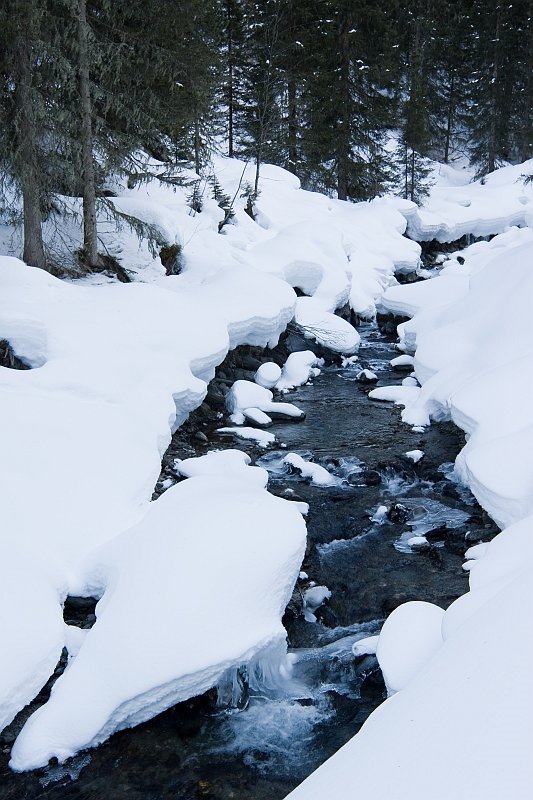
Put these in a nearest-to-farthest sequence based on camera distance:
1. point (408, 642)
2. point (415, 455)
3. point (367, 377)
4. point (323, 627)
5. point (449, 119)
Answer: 1. point (408, 642)
2. point (323, 627)
3. point (415, 455)
4. point (367, 377)
5. point (449, 119)

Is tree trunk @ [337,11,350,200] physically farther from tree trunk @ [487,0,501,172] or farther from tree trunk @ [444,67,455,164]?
tree trunk @ [444,67,455,164]

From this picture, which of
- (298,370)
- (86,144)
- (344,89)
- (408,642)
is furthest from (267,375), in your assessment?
(344,89)

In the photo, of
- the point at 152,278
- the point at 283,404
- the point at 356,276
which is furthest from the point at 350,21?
the point at 283,404

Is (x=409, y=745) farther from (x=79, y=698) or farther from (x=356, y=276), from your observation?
(x=356, y=276)

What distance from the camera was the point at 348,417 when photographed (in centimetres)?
1160

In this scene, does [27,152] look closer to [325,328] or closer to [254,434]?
[254,434]

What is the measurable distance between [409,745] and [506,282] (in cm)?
1079

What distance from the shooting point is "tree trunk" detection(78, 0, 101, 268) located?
11.8m

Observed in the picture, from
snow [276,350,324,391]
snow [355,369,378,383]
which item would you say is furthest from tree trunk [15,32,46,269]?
snow [355,369,378,383]

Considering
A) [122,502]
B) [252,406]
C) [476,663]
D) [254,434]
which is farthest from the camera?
[252,406]

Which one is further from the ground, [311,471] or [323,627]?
[311,471]

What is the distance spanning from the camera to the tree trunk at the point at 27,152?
441 inches

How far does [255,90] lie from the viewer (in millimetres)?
26000

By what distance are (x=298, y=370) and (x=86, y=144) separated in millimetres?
5898
